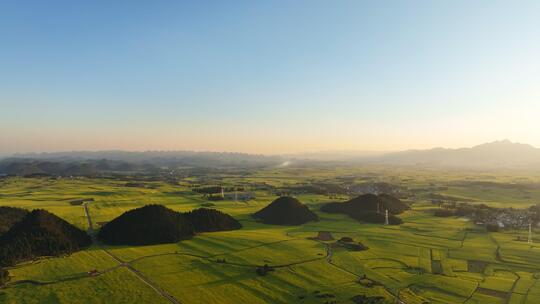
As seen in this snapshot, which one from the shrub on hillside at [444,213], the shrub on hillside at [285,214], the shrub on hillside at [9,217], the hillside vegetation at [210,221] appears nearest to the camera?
the shrub on hillside at [9,217]

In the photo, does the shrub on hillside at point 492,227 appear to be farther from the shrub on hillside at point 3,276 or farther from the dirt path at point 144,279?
the shrub on hillside at point 3,276

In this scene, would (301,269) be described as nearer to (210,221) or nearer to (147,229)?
(147,229)

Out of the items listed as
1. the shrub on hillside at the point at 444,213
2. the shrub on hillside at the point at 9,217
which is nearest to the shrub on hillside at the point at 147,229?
the shrub on hillside at the point at 9,217

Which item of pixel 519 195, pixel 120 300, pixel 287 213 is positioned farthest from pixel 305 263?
pixel 519 195

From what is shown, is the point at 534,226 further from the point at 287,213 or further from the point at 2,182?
the point at 2,182

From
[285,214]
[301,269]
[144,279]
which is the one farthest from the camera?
[285,214]

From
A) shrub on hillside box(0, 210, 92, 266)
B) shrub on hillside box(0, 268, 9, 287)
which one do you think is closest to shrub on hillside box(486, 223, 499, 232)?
shrub on hillside box(0, 210, 92, 266)

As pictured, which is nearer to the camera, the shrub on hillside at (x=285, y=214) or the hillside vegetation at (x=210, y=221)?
the hillside vegetation at (x=210, y=221)

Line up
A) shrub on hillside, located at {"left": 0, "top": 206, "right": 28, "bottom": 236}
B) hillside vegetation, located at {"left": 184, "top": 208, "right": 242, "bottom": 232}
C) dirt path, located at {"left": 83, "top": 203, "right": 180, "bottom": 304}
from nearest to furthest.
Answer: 1. dirt path, located at {"left": 83, "top": 203, "right": 180, "bottom": 304}
2. shrub on hillside, located at {"left": 0, "top": 206, "right": 28, "bottom": 236}
3. hillside vegetation, located at {"left": 184, "top": 208, "right": 242, "bottom": 232}

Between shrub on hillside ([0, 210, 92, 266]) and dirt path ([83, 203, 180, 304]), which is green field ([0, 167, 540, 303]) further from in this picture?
shrub on hillside ([0, 210, 92, 266])

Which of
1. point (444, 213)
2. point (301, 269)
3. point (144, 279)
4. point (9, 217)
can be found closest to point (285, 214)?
point (301, 269)

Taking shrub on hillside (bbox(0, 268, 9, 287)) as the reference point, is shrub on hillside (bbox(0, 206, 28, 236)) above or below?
above
